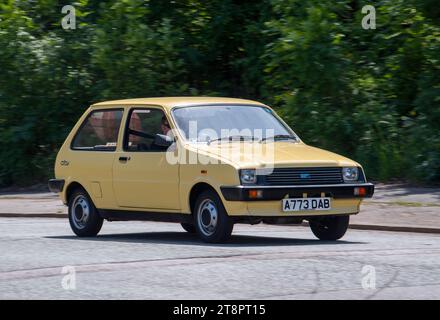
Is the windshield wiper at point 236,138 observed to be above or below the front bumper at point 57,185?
above

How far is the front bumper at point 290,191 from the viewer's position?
11.9 meters

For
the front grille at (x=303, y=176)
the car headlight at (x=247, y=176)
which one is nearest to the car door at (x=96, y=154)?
the car headlight at (x=247, y=176)

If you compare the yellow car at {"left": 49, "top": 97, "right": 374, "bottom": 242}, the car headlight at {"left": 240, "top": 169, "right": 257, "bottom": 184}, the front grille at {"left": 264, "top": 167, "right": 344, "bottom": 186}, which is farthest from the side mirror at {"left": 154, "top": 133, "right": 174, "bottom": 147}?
the front grille at {"left": 264, "top": 167, "right": 344, "bottom": 186}

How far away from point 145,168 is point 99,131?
1322 millimetres

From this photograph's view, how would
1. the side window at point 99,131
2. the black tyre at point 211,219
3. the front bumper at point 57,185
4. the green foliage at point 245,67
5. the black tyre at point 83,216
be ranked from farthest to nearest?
the green foliage at point 245,67
the front bumper at point 57,185
the black tyre at point 83,216
the side window at point 99,131
the black tyre at point 211,219

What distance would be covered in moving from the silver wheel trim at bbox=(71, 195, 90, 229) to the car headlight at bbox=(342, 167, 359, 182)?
3438 mm

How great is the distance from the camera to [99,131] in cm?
1429

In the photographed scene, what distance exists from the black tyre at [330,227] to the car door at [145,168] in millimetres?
1704

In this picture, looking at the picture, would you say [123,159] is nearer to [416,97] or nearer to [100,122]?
[100,122]

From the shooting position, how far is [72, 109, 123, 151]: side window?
1398 centimetres

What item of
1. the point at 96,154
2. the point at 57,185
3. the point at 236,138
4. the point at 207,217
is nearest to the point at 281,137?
the point at 236,138

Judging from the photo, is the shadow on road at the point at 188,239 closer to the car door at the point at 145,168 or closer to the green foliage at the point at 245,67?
the car door at the point at 145,168

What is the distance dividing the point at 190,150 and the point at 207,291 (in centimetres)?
385
